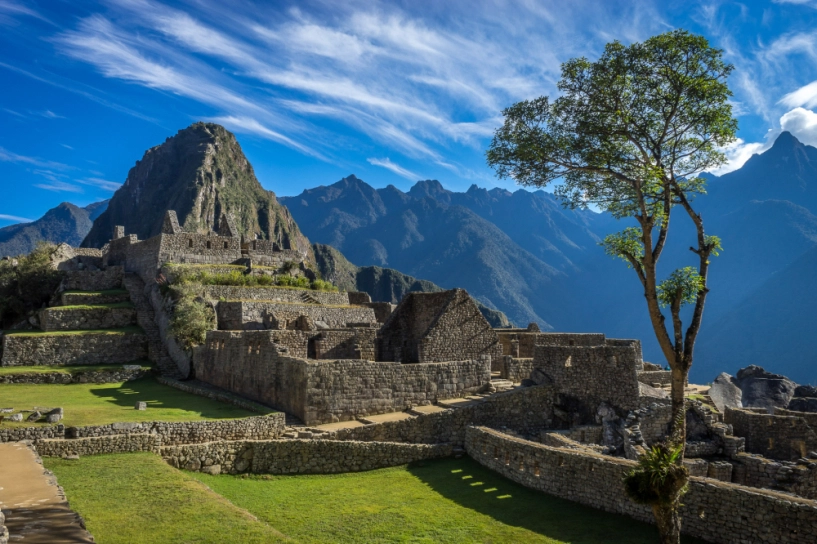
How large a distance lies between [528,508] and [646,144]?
8.86 metres

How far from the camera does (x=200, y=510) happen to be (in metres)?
9.37

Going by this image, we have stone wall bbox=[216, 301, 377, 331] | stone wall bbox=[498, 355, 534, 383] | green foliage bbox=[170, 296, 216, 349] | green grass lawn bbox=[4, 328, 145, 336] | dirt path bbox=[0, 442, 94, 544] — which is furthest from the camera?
green grass lawn bbox=[4, 328, 145, 336]

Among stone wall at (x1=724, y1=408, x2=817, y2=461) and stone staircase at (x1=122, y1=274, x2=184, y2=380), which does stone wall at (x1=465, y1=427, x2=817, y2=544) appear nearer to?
stone wall at (x1=724, y1=408, x2=817, y2=461)

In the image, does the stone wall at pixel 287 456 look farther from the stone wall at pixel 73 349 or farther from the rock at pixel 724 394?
the stone wall at pixel 73 349

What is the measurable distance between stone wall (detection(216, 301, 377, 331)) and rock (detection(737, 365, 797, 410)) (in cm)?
1850

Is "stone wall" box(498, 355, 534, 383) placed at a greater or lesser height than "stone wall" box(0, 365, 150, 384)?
greater

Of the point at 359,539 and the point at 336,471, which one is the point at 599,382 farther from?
the point at 359,539

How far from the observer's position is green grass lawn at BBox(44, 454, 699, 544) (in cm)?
888

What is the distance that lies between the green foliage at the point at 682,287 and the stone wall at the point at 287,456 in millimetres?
7578

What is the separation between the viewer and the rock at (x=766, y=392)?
25625 mm

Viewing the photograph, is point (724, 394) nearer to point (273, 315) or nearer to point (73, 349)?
point (273, 315)

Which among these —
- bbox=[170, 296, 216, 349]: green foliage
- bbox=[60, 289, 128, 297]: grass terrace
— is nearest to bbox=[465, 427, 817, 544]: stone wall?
bbox=[170, 296, 216, 349]: green foliage

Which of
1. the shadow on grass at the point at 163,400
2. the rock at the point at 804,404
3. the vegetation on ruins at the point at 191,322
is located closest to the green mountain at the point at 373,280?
the vegetation on ruins at the point at 191,322

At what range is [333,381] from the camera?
16156mm
